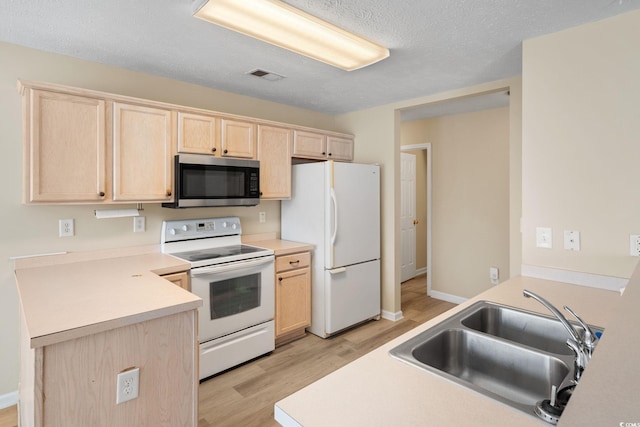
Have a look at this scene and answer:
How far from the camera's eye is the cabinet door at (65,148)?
2.02 metres

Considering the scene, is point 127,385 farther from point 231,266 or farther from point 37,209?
point 37,209

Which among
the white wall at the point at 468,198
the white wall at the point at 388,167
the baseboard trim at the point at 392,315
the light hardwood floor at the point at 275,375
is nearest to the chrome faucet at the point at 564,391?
the light hardwood floor at the point at 275,375

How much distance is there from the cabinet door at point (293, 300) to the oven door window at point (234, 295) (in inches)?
10.1

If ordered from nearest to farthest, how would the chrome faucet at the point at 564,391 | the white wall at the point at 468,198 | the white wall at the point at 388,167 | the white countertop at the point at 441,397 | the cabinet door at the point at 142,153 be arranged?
the white countertop at the point at 441,397
the chrome faucet at the point at 564,391
the cabinet door at the point at 142,153
the white wall at the point at 388,167
the white wall at the point at 468,198

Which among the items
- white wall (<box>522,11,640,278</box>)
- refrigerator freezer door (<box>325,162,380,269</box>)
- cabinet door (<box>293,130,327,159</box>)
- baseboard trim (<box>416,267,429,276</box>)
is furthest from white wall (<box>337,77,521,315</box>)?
baseboard trim (<box>416,267,429,276</box>)

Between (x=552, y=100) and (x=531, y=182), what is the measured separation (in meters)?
0.48

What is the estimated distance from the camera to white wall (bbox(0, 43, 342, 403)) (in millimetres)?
2195

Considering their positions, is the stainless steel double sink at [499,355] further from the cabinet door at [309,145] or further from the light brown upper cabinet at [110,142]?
the cabinet door at [309,145]

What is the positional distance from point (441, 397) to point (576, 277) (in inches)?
60.8

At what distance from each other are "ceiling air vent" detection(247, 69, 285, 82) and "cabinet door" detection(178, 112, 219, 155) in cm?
49

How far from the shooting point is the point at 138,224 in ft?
8.85

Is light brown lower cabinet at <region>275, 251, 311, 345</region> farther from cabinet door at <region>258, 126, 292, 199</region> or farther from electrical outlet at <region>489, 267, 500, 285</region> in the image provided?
electrical outlet at <region>489, 267, 500, 285</region>

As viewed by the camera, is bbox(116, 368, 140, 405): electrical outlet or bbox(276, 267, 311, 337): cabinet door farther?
bbox(276, 267, 311, 337): cabinet door

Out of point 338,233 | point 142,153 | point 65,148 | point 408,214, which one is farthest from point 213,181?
point 408,214
